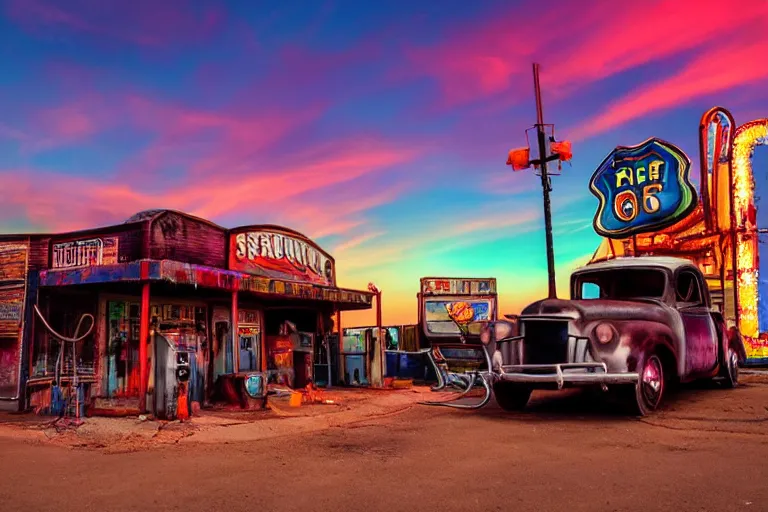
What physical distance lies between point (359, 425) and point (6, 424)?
5467mm

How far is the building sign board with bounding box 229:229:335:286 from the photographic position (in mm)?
12922

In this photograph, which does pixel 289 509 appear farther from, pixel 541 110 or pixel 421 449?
pixel 541 110

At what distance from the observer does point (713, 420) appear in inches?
334

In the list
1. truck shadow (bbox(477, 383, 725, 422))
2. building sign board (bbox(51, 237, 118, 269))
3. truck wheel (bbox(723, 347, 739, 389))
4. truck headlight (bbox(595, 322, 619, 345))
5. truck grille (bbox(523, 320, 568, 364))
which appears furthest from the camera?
truck wheel (bbox(723, 347, 739, 389))

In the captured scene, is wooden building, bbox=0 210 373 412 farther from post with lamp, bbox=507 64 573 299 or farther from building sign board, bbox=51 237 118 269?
post with lamp, bbox=507 64 573 299

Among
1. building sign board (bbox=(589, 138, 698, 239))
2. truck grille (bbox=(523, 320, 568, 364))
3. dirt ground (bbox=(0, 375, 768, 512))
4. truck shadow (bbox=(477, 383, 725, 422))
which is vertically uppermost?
building sign board (bbox=(589, 138, 698, 239))

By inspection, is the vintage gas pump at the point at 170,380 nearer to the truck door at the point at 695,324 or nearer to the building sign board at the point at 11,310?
the building sign board at the point at 11,310

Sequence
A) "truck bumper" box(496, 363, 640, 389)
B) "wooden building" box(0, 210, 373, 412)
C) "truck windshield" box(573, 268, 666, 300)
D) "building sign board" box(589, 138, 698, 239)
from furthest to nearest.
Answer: "building sign board" box(589, 138, 698, 239) < "truck windshield" box(573, 268, 666, 300) < "wooden building" box(0, 210, 373, 412) < "truck bumper" box(496, 363, 640, 389)

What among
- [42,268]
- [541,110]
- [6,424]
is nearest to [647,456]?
[6,424]

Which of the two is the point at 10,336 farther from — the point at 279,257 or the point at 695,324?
the point at 695,324

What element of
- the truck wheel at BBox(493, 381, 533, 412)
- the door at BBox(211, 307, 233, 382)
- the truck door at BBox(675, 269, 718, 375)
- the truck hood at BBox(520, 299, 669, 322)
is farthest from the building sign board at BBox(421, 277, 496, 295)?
the truck hood at BBox(520, 299, 669, 322)

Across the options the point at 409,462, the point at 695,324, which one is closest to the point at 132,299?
the point at 409,462

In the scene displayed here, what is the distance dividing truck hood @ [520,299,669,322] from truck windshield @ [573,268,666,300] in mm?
737

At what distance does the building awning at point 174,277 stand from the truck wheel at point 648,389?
6.84 metres
